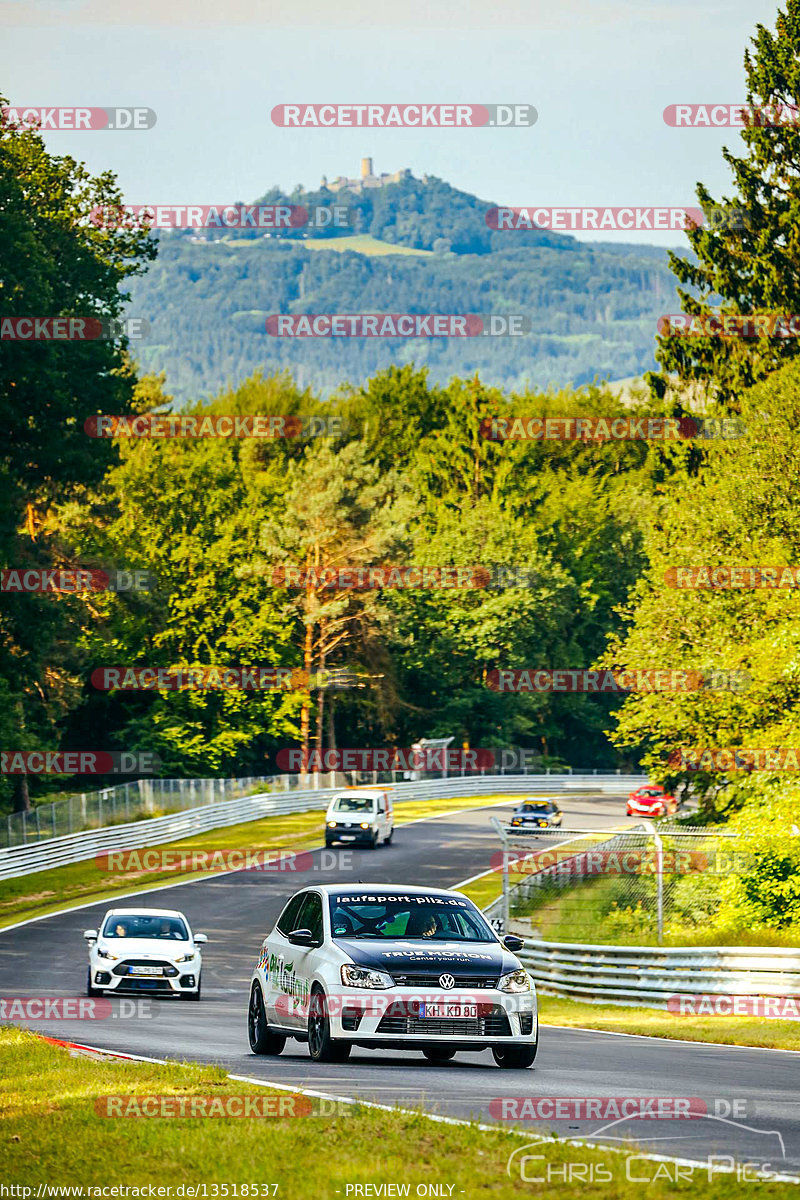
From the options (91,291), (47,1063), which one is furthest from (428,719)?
(47,1063)

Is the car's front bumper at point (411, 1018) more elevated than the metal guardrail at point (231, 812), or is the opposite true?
the car's front bumper at point (411, 1018)

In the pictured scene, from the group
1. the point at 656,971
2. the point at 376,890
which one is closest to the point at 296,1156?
the point at 376,890

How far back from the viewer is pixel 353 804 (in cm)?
5244

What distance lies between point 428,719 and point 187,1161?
81.8 meters

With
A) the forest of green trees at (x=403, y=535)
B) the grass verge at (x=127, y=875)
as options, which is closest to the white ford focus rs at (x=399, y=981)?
the forest of green trees at (x=403, y=535)

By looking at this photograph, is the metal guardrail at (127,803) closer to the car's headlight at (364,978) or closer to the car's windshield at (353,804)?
the car's windshield at (353,804)

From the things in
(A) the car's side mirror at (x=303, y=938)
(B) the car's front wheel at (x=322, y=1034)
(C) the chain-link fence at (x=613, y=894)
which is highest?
(A) the car's side mirror at (x=303, y=938)

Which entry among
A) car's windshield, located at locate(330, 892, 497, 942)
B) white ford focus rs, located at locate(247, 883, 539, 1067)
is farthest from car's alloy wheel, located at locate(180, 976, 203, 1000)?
car's windshield, located at locate(330, 892, 497, 942)

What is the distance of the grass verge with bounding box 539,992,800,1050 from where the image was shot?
18.4 meters

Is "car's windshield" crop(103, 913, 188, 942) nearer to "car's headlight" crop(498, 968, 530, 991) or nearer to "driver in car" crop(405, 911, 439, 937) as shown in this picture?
"driver in car" crop(405, 911, 439, 937)

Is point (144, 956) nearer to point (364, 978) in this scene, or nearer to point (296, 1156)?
point (364, 978)

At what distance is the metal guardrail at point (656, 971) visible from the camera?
21.4 m

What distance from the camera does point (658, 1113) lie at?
33.1ft

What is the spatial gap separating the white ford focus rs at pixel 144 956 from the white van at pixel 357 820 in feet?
89.4
